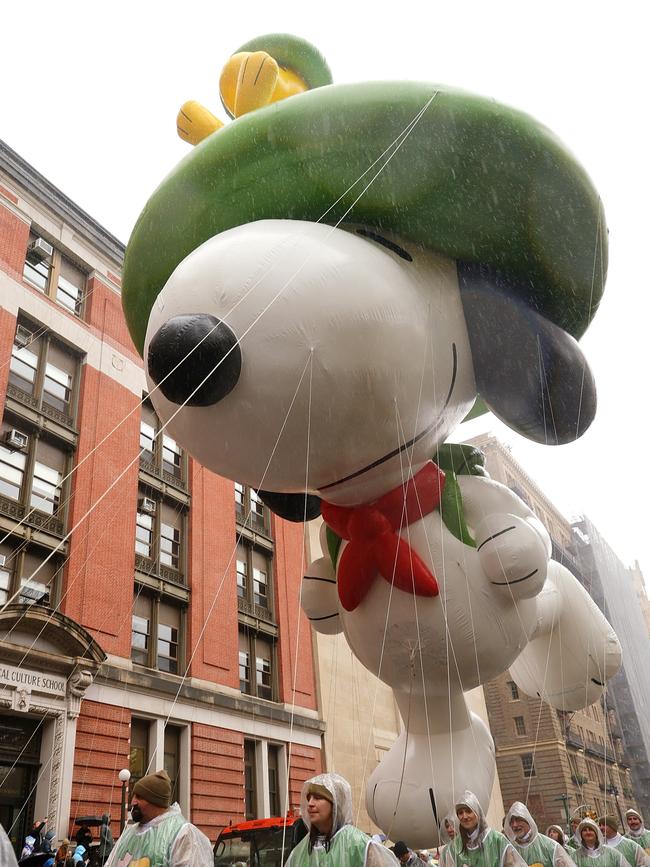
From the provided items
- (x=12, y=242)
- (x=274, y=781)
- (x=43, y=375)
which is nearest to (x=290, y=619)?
(x=274, y=781)

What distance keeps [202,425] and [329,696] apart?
59.9 ft

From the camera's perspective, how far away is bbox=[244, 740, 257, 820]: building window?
17016 mm

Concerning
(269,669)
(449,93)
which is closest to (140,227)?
(449,93)

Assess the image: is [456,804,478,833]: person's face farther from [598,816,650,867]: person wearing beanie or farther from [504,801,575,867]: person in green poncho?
[598,816,650,867]: person wearing beanie

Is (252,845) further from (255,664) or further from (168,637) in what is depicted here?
(255,664)

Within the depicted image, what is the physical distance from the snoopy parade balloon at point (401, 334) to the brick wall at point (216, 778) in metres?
13.3

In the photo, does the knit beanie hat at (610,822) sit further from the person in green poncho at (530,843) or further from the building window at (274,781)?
the building window at (274,781)

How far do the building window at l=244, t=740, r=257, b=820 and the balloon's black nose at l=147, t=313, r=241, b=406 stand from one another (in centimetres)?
1649

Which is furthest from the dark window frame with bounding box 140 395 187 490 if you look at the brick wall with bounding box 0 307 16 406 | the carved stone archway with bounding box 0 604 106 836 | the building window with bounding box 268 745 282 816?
the building window with bounding box 268 745 282 816

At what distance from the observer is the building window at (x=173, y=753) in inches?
602

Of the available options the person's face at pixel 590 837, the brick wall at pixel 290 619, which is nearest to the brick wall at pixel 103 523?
the brick wall at pixel 290 619

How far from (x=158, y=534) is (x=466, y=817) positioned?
1444 centimetres

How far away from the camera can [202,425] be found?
304 cm

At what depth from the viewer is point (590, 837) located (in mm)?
5719
